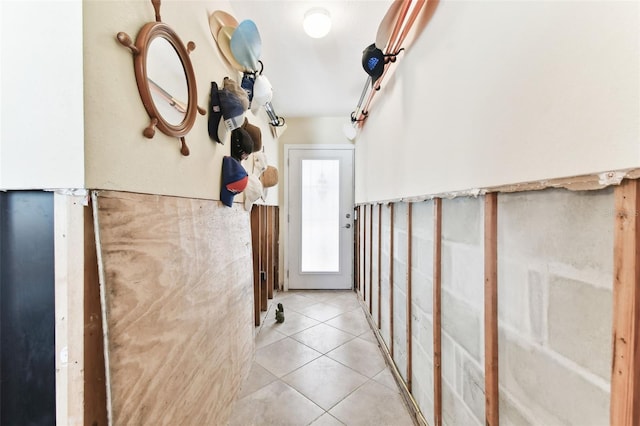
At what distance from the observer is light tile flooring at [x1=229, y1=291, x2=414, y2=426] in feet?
4.99

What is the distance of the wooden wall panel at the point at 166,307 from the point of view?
67cm

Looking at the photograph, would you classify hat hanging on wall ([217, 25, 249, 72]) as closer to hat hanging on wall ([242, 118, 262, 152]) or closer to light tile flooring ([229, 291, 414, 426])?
hat hanging on wall ([242, 118, 262, 152])

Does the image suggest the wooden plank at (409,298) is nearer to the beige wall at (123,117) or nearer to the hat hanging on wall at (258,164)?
the beige wall at (123,117)

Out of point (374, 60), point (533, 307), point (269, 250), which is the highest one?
point (374, 60)

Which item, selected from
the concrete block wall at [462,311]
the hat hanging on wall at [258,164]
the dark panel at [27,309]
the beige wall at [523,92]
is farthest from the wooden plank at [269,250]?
the dark panel at [27,309]

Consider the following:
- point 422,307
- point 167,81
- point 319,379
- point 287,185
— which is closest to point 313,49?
point 167,81

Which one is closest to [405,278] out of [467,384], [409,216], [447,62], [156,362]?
[409,216]

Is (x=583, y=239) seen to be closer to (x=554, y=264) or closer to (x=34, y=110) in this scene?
(x=554, y=264)

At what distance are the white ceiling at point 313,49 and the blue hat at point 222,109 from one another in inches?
29.6

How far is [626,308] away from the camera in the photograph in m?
0.48

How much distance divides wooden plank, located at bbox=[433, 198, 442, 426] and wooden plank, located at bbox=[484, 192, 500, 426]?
0.33 meters

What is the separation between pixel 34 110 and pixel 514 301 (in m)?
1.38

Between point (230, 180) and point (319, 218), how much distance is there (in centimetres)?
239

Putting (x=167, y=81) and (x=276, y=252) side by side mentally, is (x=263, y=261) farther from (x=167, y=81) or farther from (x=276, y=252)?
(x=167, y=81)
